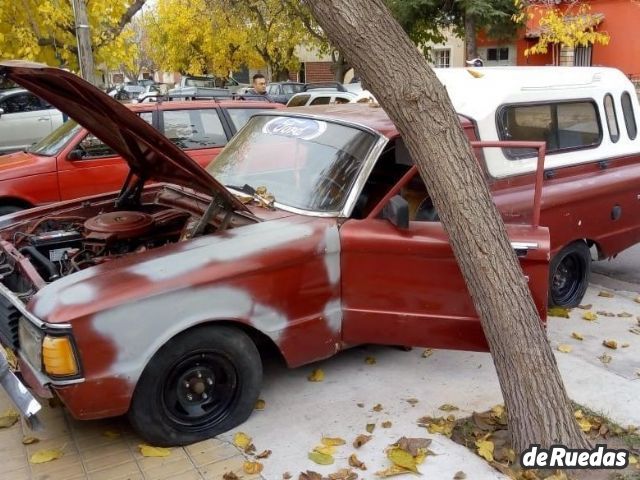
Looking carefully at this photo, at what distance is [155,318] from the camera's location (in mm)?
3271

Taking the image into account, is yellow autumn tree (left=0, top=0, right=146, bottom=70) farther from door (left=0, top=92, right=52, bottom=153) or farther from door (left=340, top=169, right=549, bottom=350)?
door (left=340, top=169, right=549, bottom=350)

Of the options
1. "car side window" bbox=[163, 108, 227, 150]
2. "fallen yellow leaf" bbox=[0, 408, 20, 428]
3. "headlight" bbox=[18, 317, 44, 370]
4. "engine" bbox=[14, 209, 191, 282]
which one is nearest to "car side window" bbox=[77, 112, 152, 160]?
"car side window" bbox=[163, 108, 227, 150]

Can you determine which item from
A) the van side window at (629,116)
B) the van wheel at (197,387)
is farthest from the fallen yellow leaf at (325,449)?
the van side window at (629,116)

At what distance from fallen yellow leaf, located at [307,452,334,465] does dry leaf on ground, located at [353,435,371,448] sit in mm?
177

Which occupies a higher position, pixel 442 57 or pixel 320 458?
pixel 442 57

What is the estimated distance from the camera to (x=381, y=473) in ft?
10.6

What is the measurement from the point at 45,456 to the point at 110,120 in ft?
6.07

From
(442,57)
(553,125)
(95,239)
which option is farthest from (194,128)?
(442,57)

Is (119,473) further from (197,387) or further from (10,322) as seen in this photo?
(10,322)

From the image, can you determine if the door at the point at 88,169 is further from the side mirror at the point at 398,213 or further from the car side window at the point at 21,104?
the car side window at the point at 21,104

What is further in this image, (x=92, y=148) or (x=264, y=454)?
(x=92, y=148)

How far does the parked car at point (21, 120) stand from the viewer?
12.9 m

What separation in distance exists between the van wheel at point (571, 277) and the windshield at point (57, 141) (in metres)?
5.43

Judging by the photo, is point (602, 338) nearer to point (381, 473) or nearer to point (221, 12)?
point (381, 473)
